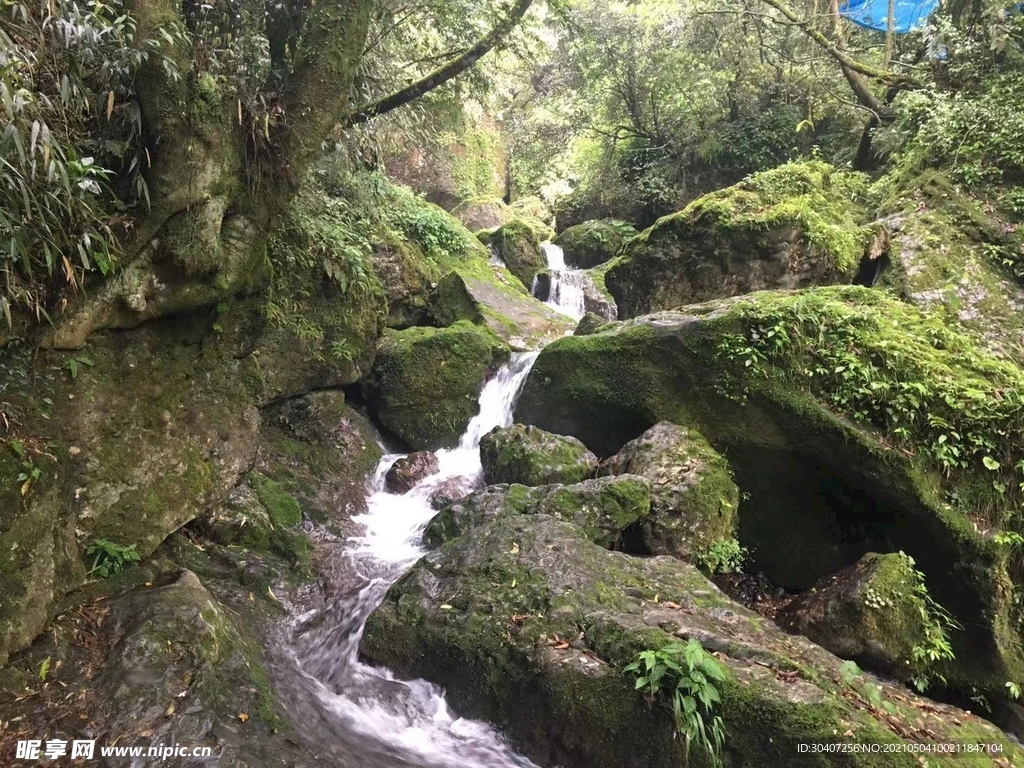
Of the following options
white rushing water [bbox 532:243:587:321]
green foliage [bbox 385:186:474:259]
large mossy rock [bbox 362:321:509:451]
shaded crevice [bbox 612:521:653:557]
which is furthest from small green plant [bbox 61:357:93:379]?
white rushing water [bbox 532:243:587:321]

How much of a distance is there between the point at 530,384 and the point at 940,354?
4.96m

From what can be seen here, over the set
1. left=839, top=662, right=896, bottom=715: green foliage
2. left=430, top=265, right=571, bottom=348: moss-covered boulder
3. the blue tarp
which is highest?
the blue tarp

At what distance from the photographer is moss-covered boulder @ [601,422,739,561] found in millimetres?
6141

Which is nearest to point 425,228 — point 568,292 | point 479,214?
point 568,292

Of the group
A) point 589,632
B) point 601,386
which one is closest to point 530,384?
point 601,386

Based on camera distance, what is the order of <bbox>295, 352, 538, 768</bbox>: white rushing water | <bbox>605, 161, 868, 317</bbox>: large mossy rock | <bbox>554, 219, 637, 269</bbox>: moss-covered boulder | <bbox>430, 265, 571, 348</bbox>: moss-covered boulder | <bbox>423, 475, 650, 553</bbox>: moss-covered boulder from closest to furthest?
1. <bbox>295, 352, 538, 768</bbox>: white rushing water
2. <bbox>423, 475, 650, 553</bbox>: moss-covered boulder
3. <bbox>605, 161, 868, 317</bbox>: large mossy rock
4. <bbox>430, 265, 571, 348</bbox>: moss-covered boulder
5. <bbox>554, 219, 637, 269</bbox>: moss-covered boulder

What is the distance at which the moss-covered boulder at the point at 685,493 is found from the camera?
6141 mm

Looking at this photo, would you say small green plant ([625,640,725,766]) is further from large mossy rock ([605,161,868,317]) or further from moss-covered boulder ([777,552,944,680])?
large mossy rock ([605,161,868,317])

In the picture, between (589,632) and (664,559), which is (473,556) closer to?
(589,632)

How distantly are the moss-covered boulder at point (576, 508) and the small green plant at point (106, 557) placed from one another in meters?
2.94

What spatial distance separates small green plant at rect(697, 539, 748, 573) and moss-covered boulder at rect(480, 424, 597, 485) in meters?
1.77

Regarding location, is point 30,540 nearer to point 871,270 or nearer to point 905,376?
point 905,376

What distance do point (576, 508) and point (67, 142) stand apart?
5.08 meters

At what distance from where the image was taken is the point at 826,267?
933cm
